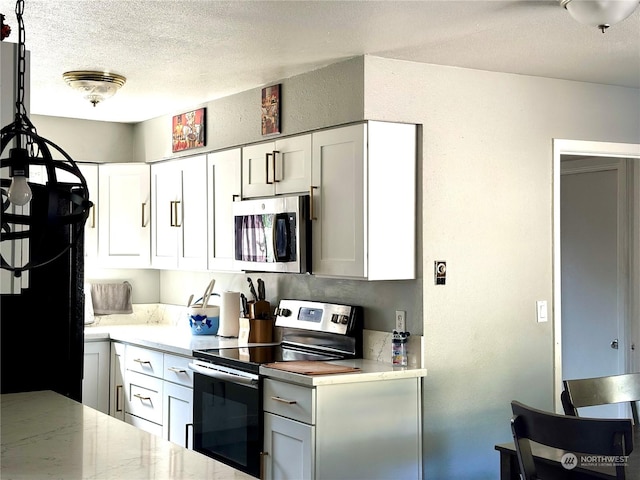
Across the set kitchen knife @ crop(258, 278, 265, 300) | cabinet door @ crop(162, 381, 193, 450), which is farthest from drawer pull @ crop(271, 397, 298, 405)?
kitchen knife @ crop(258, 278, 265, 300)

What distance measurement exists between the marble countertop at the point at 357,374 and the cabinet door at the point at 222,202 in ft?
3.50

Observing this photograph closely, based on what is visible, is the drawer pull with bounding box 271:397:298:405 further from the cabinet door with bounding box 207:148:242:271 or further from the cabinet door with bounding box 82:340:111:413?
the cabinet door with bounding box 82:340:111:413

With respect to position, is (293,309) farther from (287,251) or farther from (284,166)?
(284,166)

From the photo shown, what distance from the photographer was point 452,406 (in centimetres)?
374

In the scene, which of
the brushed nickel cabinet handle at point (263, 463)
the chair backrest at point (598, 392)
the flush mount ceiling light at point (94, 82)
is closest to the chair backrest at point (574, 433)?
the chair backrest at point (598, 392)

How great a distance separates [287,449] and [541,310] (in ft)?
4.84

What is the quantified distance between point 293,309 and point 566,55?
1843 millimetres

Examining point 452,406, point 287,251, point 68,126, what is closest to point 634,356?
point 452,406

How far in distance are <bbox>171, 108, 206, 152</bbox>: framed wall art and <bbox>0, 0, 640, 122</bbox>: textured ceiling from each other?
0.51 metres

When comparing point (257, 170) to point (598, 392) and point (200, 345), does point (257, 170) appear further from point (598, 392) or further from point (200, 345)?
point (598, 392)

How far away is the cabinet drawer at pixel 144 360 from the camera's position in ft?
15.2

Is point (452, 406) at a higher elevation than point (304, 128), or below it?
below

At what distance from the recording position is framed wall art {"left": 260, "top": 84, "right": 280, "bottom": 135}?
13.5ft
